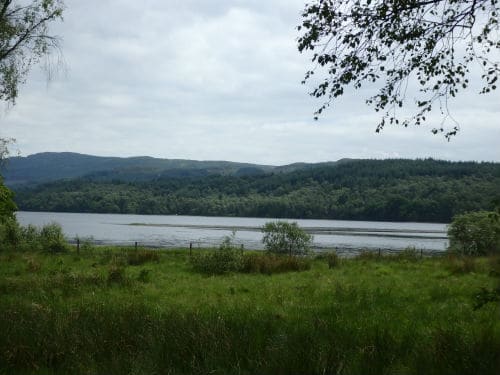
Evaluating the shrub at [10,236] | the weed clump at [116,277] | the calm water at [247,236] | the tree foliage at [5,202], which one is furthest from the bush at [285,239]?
the tree foliage at [5,202]

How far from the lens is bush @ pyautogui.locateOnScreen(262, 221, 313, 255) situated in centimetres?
4022

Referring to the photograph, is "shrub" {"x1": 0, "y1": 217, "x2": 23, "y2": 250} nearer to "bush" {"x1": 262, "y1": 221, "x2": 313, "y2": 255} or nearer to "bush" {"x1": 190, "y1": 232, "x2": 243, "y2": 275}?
"bush" {"x1": 262, "y1": 221, "x2": 313, "y2": 255}

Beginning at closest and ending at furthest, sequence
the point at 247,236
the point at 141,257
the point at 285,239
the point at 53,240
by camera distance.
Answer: the point at 141,257 < the point at 53,240 < the point at 285,239 < the point at 247,236

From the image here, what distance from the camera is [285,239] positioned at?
40719 mm

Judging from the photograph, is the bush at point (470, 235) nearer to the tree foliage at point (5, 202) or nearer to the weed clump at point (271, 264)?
the weed clump at point (271, 264)

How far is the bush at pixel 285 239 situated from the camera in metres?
40.2

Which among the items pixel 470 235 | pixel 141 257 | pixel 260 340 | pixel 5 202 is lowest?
pixel 141 257

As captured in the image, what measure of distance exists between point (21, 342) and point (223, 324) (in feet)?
10.4

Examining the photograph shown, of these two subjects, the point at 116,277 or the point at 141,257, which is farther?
the point at 141,257

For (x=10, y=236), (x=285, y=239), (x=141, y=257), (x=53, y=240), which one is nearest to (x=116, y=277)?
(x=141, y=257)

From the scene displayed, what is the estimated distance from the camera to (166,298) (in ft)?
50.7

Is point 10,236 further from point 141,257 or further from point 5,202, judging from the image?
point 5,202

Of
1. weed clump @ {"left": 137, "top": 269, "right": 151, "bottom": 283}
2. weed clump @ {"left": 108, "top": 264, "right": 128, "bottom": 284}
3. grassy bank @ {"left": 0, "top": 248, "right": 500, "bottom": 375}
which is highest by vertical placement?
grassy bank @ {"left": 0, "top": 248, "right": 500, "bottom": 375}

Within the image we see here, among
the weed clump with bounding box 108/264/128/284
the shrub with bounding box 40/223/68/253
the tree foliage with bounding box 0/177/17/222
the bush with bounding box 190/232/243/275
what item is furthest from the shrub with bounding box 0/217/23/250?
the weed clump with bounding box 108/264/128/284
